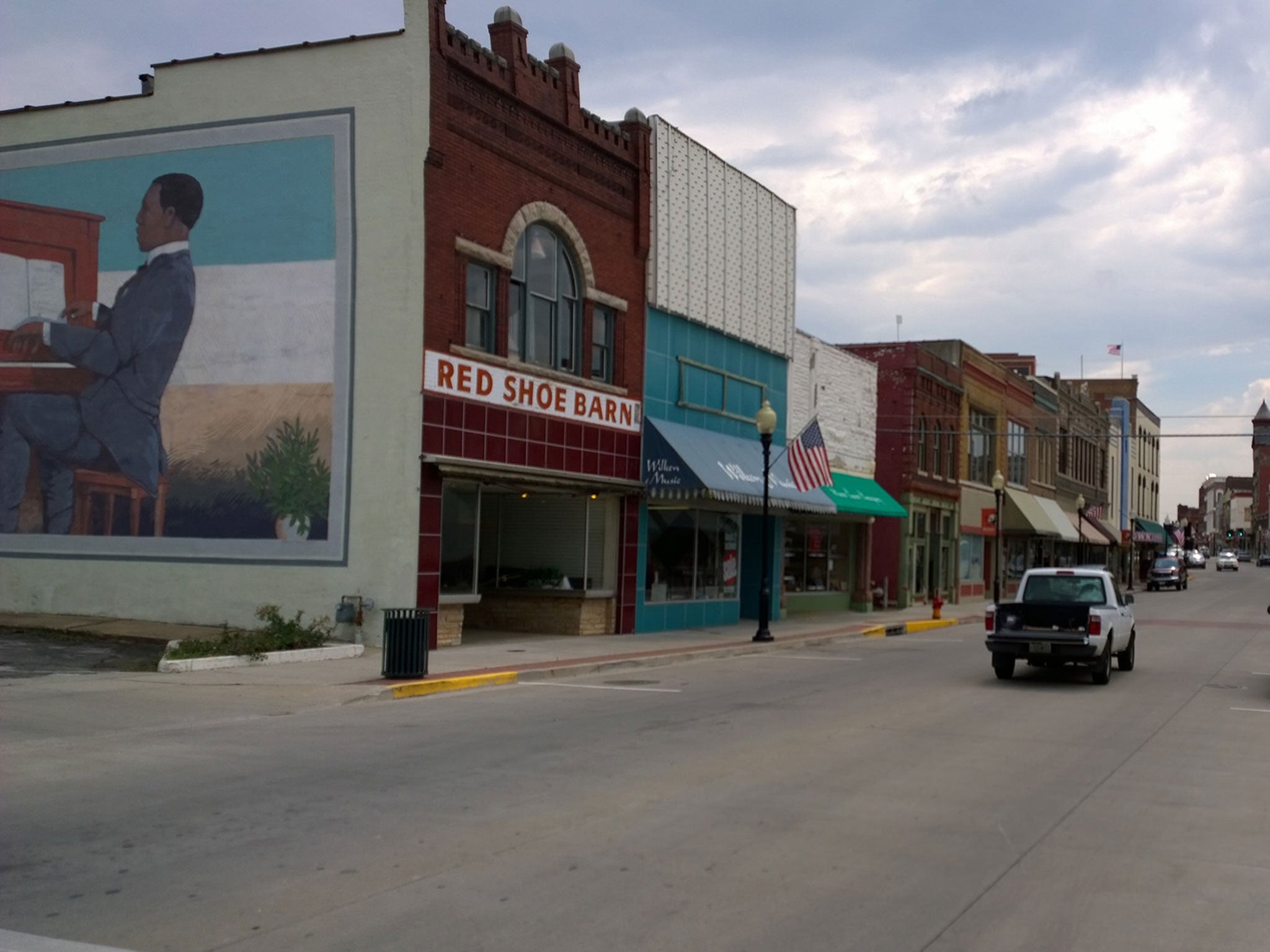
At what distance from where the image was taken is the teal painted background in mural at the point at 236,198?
70.1 ft

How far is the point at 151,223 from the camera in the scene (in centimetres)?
2259

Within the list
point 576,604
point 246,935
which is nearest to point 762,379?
point 576,604

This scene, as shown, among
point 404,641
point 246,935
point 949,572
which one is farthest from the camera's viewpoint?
point 949,572

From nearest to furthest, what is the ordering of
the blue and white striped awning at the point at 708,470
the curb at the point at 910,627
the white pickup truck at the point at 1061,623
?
the white pickup truck at the point at 1061,623, the blue and white striped awning at the point at 708,470, the curb at the point at 910,627

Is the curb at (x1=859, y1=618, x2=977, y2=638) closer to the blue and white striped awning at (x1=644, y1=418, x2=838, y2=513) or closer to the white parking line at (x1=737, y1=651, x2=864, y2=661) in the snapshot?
the blue and white striped awning at (x1=644, y1=418, x2=838, y2=513)

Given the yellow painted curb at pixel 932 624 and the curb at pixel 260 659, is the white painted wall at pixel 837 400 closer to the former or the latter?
the yellow painted curb at pixel 932 624

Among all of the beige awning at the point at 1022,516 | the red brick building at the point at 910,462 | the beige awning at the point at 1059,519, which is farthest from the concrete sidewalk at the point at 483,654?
the beige awning at the point at 1059,519

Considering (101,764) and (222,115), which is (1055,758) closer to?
(101,764)

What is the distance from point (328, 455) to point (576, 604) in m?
6.28

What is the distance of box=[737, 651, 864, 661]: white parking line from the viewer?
22859mm

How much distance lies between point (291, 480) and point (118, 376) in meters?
4.19

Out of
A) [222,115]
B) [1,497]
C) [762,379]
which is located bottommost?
[1,497]

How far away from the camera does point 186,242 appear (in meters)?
22.3

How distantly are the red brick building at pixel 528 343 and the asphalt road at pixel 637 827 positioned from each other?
7.17 meters
